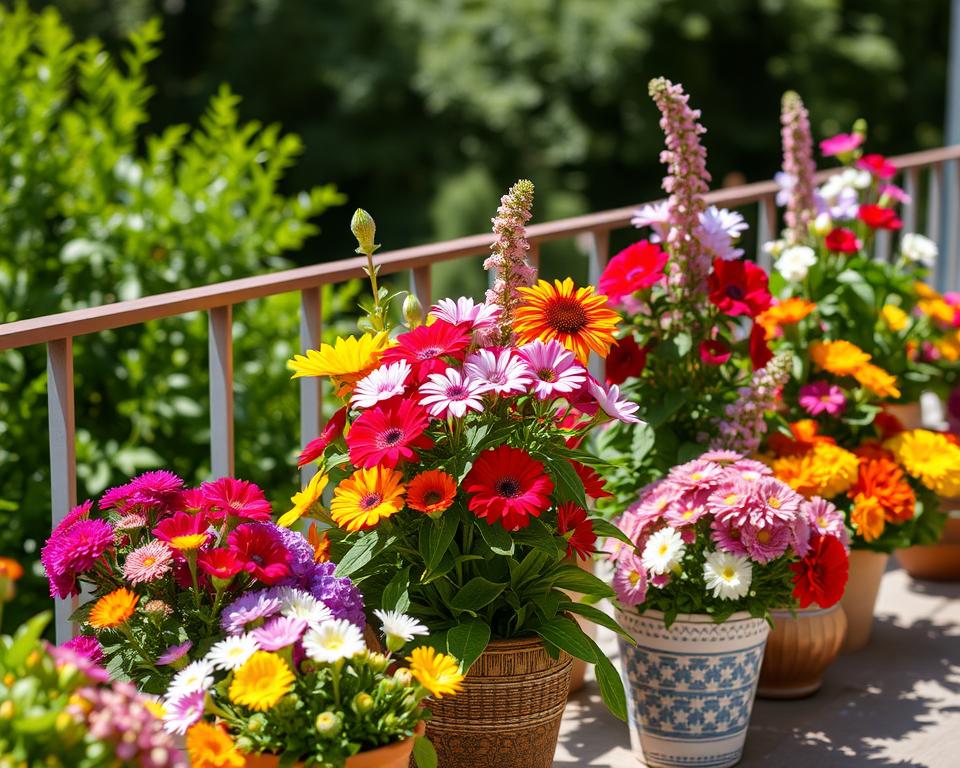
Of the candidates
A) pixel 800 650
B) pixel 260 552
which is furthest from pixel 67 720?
pixel 800 650

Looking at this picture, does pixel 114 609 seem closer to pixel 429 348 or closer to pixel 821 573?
pixel 429 348

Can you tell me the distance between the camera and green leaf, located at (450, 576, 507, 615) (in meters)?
1.69

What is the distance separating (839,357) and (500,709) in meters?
1.12

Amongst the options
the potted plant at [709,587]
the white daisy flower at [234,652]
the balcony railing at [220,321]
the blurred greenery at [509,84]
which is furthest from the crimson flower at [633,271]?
the blurred greenery at [509,84]

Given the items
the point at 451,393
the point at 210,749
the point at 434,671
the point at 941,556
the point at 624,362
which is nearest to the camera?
the point at 210,749

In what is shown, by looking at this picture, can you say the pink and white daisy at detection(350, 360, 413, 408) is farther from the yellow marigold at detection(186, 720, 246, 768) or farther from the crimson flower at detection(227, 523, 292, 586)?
the yellow marigold at detection(186, 720, 246, 768)

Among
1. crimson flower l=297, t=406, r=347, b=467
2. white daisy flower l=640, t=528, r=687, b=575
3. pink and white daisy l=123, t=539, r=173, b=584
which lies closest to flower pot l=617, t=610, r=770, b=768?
white daisy flower l=640, t=528, r=687, b=575

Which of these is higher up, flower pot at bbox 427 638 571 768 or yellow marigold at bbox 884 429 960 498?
yellow marigold at bbox 884 429 960 498

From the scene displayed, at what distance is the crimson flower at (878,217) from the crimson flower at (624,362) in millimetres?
790

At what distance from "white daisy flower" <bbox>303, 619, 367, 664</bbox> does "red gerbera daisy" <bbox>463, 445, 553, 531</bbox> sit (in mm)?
241

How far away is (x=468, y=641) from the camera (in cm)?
164

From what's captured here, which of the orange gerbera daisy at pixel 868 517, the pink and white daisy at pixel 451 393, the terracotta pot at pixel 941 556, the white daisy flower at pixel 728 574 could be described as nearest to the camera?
the pink and white daisy at pixel 451 393

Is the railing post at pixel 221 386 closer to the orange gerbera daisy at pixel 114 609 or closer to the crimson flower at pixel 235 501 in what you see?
the crimson flower at pixel 235 501

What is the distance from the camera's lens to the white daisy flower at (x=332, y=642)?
139cm
